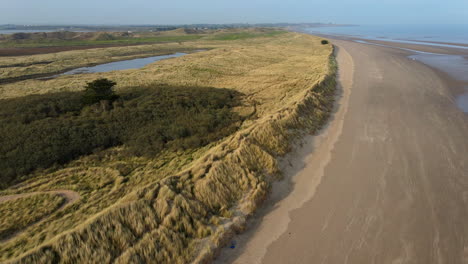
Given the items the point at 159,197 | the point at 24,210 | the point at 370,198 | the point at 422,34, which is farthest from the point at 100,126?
the point at 422,34

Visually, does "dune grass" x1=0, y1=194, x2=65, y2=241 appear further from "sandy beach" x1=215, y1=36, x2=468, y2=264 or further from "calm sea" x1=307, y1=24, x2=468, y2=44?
"calm sea" x1=307, y1=24, x2=468, y2=44

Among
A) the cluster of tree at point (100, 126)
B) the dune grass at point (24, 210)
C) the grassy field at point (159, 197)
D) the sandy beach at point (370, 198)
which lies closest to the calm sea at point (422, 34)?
the sandy beach at point (370, 198)

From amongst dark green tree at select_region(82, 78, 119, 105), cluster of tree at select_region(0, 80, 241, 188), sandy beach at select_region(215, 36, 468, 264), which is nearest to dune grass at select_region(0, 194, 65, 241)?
cluster of tree at select_region(0, 80, 241, 188)

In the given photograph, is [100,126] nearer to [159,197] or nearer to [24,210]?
[24,210]

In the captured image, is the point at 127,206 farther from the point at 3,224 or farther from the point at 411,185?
the point at 411,185

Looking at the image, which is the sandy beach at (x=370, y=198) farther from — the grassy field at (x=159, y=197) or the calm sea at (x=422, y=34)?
the calm sea at (x=422, y=34)

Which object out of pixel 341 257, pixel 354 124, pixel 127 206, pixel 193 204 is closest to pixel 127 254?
pixel 127 206
